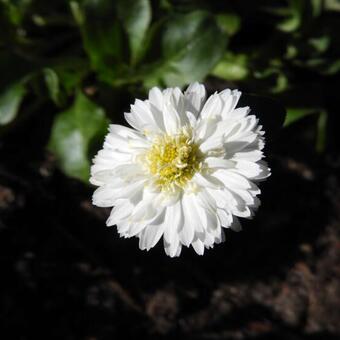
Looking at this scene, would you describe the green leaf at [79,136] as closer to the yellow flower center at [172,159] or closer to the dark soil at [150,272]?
the dark soil at [150,272]

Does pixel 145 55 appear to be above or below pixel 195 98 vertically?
below

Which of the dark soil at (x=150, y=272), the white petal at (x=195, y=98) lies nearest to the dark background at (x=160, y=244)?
the dark soil at (x=150, y=272)

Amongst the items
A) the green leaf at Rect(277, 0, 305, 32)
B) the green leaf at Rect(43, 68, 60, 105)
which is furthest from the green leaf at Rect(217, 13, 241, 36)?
the green leaf at Rect(43, 68, 60, 105)

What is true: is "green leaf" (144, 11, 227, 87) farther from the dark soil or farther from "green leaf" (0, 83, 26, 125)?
the dark soil

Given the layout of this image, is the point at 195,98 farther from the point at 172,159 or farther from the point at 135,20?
the point at 135,20

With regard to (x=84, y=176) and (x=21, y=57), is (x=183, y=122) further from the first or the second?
(x=21, y=57)

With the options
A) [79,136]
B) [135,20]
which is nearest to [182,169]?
[79,136]
